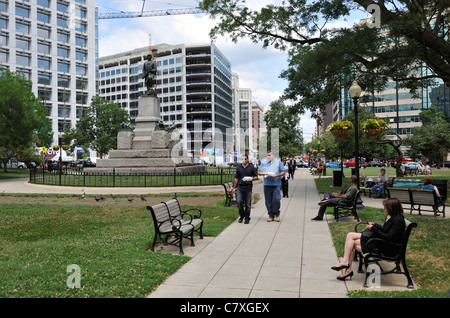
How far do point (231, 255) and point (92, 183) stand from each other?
18.2 m

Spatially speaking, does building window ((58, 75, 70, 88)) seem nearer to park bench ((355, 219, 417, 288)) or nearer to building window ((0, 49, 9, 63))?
building window ((0, 49, 9, 63))

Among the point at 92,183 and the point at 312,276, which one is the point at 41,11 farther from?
the point at 312,276

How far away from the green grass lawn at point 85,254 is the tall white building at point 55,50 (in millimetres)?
63697

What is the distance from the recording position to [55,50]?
231ft

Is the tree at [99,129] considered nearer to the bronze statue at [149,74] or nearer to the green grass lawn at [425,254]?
the bronze statue at [149,74]

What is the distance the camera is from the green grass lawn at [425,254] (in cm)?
474

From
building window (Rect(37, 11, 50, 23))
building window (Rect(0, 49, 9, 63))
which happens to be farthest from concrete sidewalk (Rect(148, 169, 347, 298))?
building window (Rect(37, 11, 50, 23))

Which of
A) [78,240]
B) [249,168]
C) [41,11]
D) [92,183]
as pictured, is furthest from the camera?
[41,11]

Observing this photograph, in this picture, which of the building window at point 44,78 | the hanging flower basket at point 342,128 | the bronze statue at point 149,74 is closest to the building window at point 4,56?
the building window at point 44,78

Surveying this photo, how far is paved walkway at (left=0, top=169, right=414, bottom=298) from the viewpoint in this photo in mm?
4882

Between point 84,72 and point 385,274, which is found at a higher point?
point 84,72

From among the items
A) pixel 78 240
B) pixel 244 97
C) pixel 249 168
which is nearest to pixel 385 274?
pixel 249 168

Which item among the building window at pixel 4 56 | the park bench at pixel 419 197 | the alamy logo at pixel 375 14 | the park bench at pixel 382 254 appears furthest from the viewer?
the building window at pixel 4 56
